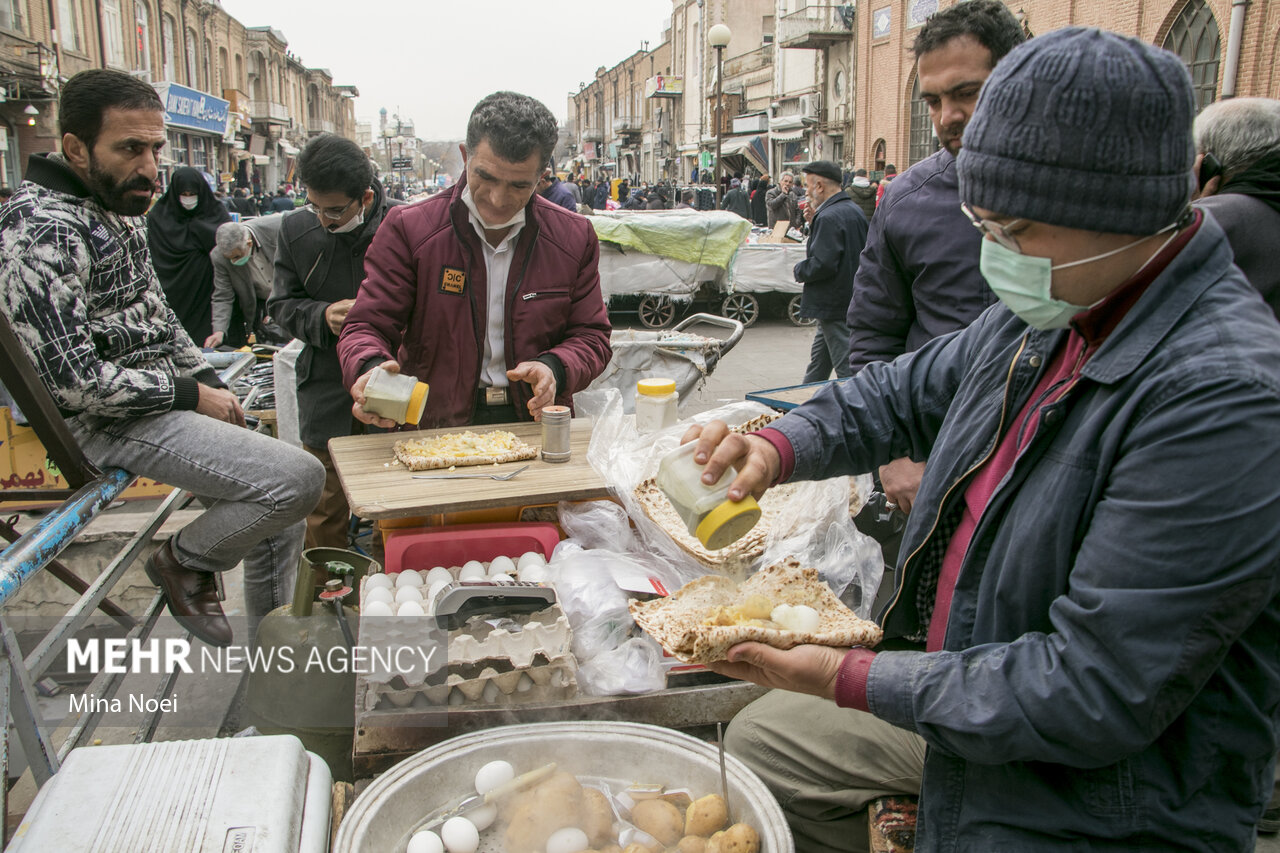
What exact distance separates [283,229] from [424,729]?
9.09 ft

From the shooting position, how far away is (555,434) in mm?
3041

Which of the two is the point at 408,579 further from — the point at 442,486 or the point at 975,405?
the point at 975,405

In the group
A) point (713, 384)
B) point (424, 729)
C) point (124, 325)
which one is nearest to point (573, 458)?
point (424, 729)

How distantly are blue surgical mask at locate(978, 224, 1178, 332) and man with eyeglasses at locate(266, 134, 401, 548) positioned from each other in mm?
3071

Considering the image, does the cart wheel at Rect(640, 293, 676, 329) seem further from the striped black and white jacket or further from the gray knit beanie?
the gray knit beanie

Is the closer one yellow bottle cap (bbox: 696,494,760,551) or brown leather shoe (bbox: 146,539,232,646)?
yellow bottle cap (bbox: 696,494,760,551)

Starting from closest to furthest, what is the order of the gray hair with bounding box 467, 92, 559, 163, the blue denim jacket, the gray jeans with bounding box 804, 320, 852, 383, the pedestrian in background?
the blue denim jacket < the gray hair with bounding box 467, 92, 559, 163 < the pedestrian in background < the gray jeans with bounding box 804, 320, 852, 383

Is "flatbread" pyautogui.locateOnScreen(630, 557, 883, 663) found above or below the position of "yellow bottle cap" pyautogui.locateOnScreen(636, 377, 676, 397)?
below

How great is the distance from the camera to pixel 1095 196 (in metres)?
1.14

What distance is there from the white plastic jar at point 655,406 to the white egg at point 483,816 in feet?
5.42

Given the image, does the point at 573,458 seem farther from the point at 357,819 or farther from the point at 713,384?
the point at 713,384

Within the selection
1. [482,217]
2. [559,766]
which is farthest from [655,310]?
[559,766]

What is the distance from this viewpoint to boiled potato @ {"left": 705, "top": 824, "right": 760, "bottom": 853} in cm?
167

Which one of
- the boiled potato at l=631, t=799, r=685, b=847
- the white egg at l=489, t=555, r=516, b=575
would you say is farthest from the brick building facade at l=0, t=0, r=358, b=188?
the boiled potato at l=631, t=799, r=685, b=847
